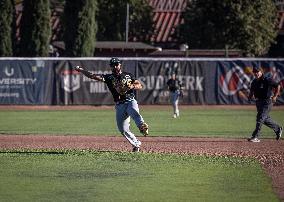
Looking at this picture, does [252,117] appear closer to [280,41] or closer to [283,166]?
[283,166]

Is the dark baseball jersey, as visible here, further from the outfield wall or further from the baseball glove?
the outfield wall

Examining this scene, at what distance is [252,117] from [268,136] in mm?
9432

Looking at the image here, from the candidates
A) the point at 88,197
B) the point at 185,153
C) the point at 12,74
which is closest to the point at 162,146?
the point at 185,153

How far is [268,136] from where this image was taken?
24.1 m

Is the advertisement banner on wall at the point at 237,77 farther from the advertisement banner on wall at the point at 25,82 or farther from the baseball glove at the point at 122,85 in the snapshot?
the baseball glove at the point at 122,85

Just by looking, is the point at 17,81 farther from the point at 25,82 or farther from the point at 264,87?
the point at 264,87

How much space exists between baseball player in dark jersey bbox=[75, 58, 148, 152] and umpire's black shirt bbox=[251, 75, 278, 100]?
15.5 ft

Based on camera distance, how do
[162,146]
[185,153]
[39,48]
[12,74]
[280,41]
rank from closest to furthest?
[185,153] → [162,146] → [12,74] → [39,48] → [280,41]

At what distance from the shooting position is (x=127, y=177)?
43.7ft

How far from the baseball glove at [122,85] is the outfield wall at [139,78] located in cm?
2271

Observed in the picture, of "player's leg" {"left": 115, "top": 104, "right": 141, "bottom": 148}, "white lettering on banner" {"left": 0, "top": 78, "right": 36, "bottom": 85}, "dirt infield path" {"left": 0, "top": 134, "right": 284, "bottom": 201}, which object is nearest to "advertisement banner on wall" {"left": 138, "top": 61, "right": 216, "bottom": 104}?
"white lettering on banner" {"left": 0, "top": 78, "right": 36, "bottom": 85}

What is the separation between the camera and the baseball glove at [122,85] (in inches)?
659

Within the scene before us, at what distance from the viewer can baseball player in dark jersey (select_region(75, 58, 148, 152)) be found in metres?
16.7

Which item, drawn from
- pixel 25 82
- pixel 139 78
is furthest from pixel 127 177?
pixel 139 78
